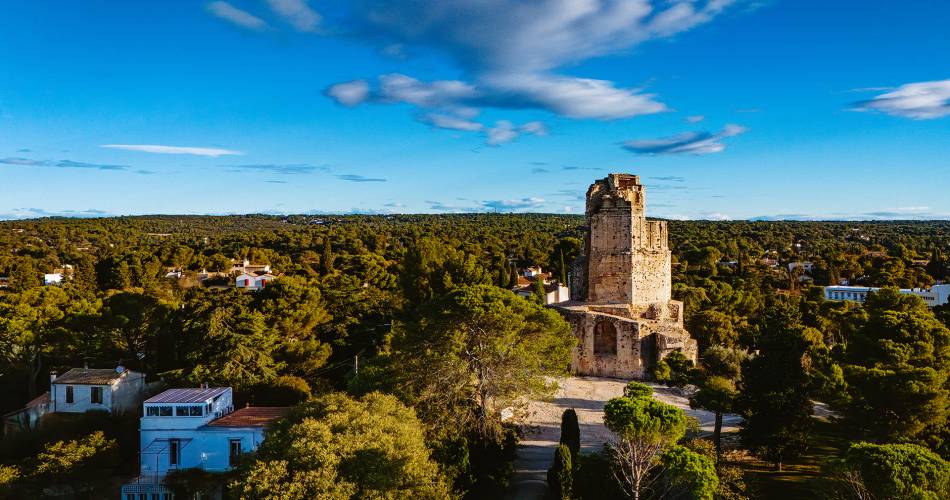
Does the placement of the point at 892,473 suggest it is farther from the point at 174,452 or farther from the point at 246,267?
the point at 246,267

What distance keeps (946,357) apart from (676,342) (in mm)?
10033

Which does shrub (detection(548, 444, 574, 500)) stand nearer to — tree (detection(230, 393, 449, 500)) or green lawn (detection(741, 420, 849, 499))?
tree (detection(230, 393, 449, 500))

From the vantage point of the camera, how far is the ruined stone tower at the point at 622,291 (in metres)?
27.2

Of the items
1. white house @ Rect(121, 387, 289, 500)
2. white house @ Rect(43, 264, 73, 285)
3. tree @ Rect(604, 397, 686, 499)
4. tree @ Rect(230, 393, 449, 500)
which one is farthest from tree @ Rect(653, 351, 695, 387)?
white house @ Rect(43, 264, 73, 285)

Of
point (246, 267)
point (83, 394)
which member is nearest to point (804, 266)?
point (246, 267)

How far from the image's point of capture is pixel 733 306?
39000 millimetres

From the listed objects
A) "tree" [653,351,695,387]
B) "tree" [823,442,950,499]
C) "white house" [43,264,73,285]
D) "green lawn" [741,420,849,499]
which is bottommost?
"green lawn" [741,420,849,499]

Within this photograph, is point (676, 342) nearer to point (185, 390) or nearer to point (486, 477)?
point (486, 477)

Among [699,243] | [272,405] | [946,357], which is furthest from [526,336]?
[699,243]

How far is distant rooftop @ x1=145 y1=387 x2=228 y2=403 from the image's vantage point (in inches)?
707

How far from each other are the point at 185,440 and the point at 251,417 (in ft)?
6.22

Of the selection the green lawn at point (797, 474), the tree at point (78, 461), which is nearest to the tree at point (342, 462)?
the tree at point (78, 461)

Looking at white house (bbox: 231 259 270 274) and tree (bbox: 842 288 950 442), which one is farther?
white house (bbox: 231 259 270 274)

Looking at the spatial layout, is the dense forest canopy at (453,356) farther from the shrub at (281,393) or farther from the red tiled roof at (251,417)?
the red tiled roof at (251,417)
